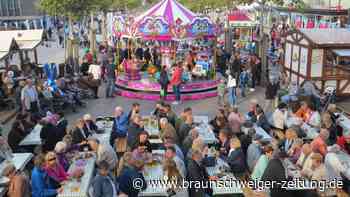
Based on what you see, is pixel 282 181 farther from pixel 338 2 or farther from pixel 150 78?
pixel 338 2

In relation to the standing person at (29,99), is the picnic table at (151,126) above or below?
below

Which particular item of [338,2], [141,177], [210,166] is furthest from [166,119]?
[338,2]

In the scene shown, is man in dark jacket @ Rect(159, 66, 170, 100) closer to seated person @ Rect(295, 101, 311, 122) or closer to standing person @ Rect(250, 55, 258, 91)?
standing person @ Rect(250, 55, 258, 91)

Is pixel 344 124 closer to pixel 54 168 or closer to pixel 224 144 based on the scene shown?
pixel 224 144

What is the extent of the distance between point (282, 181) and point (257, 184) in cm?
52

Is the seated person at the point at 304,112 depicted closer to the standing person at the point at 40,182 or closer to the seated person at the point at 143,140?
the seated person at the point at 143,140

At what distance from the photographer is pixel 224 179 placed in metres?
7.34

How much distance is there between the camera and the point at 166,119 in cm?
939

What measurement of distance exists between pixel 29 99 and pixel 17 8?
133 ft

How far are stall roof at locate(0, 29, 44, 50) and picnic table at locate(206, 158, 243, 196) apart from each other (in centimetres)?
1462

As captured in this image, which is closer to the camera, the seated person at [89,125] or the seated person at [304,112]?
the seated person at [89,125]

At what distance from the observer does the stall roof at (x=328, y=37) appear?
15.6m

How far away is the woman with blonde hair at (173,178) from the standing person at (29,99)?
739cm

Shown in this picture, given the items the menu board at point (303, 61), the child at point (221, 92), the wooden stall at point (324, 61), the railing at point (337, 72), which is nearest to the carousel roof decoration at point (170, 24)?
the child at point (221, 92)
